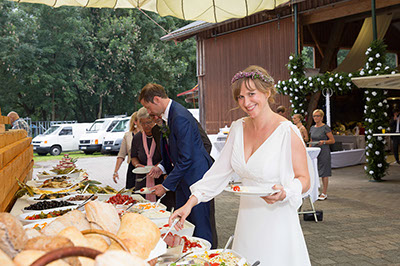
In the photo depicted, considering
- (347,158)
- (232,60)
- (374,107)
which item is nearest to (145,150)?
(374,107)

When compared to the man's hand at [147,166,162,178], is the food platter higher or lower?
lower

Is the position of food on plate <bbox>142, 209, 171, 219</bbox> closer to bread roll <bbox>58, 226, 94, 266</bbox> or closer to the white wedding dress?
the white wedding dress

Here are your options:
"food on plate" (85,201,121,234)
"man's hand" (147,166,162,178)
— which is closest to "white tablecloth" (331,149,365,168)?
"man's hand" (147,166,162,178)

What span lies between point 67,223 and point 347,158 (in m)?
15.4

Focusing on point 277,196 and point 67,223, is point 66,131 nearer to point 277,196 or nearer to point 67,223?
point 277,196

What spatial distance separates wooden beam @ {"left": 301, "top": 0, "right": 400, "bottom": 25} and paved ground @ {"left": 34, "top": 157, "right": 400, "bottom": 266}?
17.9 ft

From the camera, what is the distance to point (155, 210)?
304cm

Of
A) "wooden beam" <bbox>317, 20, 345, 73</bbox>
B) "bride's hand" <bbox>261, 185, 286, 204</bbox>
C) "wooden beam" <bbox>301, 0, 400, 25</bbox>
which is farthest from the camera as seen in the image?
"wooden beam" <bbox>317, 20, 345, 73</bbox>

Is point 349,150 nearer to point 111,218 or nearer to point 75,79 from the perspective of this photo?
point 111,218

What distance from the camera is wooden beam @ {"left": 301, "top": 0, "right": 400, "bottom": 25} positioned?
42.2 ft

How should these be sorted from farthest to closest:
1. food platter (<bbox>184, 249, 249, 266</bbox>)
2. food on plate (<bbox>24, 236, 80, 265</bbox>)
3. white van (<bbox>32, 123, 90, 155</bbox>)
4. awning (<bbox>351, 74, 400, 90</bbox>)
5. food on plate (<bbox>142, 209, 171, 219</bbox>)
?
white van (<bbox>32, 123, 90, 155</bbox>)
awning (<bbox>351, 74, 400, 90</bbox>)
food on plate (<bbox>142, 209, 171, 219</bbox>)
food platter (<bbox>184, 249, 249, 266</bbox>)
food on plate (<bbox>24, 236, 80, 265</bbox>)

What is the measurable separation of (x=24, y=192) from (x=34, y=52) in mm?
28210

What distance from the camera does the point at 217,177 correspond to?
294 cm

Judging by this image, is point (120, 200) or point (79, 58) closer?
point (120, 200)
